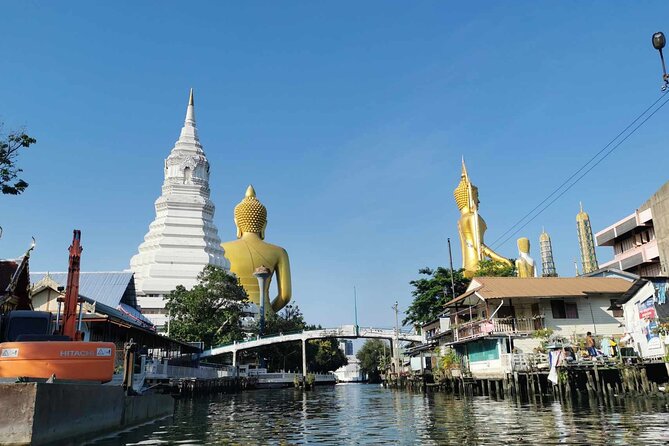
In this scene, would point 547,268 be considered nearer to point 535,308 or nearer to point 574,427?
point 535,308

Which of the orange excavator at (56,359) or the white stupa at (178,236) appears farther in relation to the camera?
the white stupa at (178,236)

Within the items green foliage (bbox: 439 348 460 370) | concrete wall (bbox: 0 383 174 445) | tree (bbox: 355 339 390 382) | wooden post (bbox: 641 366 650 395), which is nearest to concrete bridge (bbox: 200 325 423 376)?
green foliage (bbox: 439 348 460 370)

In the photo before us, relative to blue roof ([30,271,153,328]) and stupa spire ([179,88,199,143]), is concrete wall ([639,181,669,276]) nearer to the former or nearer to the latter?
blue roof ([30,271,153,328])

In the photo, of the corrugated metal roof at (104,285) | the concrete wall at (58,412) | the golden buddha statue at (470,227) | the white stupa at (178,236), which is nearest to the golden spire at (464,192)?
the golden buddha statue at (470,227)

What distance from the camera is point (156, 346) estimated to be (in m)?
38.0

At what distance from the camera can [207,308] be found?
52.3 meters

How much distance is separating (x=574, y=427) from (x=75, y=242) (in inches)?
702

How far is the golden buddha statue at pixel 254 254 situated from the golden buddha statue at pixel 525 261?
1304 inches

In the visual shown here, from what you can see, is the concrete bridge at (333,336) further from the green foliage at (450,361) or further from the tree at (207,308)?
the green foliage at (450,361)

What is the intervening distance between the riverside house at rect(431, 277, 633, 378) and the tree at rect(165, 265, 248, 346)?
26026 mm

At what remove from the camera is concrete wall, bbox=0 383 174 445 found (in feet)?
33.2

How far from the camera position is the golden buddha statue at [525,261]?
74650 millimetres

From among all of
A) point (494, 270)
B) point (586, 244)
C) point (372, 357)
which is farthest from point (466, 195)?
point (586, 244)

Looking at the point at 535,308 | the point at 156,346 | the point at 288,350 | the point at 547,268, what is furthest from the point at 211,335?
the point at 547,268
